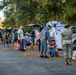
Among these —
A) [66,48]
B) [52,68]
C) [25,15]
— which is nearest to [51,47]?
[66,48]

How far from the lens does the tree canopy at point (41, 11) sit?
1072 inches

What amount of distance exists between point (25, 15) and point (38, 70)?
110 ft

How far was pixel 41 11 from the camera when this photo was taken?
34.9m

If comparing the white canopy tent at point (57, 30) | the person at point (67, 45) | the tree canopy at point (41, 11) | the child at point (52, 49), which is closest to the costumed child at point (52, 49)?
the child at point (52, 49)

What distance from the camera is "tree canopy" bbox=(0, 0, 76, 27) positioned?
27228 millimetres

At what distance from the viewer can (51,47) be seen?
64.5 ft

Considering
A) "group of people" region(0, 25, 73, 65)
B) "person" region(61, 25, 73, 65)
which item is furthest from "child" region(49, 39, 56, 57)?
"person" region(61, 25, 73, 65)

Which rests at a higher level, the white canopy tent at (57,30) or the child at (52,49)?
the white canopy tent at (57,30)

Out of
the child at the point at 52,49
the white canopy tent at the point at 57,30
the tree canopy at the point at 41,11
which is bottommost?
the child at the point at 52,49

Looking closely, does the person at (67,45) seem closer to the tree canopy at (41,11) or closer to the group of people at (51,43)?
the group of people at (51,43)

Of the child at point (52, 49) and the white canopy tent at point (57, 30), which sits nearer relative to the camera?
the child at point (52, 49)

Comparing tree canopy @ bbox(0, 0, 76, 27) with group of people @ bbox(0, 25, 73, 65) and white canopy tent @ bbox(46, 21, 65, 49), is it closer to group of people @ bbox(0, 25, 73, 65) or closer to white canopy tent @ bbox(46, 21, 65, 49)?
white canopy tent @ bbox(46, 21, 65, 49)

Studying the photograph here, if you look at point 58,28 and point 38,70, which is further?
point 58,28

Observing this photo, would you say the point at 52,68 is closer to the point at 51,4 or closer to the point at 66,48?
the point at 66,48
